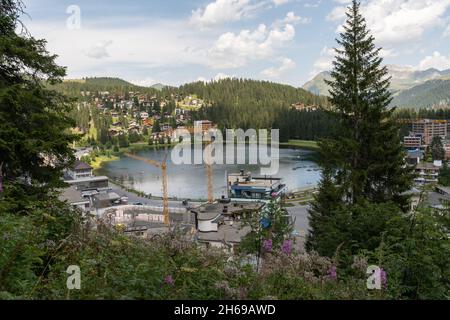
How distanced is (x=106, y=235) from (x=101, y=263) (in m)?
0.72

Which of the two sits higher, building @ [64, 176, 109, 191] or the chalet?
the chalet

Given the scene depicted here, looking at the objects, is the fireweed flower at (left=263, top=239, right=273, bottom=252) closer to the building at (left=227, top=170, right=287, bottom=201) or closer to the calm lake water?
the building at (left=227, top=170, right=287, bottom=201)

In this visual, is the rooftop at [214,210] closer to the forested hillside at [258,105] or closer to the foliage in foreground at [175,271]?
the foliage in foreground at [175,271]

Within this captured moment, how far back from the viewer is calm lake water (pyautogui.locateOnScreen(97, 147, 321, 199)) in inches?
1841

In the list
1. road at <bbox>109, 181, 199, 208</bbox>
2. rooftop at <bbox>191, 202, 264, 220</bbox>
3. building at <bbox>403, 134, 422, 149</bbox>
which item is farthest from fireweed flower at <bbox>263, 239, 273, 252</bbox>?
building at <bbox>403, 134, 422, 149</bbox>

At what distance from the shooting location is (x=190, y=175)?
2269 inches
